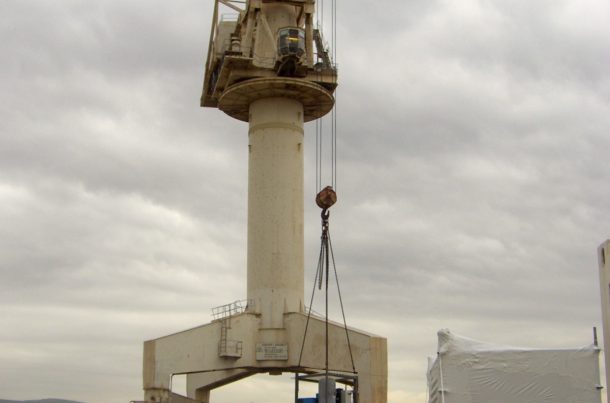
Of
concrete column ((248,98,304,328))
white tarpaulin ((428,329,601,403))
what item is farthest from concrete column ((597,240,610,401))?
concrete column ((248,98,304,328))

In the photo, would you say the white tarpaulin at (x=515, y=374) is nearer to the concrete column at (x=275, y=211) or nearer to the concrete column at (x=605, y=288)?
the concrete column at (x=605, y=288)

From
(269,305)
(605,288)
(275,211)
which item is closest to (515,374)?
(605,288)

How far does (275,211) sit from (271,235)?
143 centimetres

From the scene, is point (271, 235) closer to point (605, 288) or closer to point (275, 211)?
point (275, 211)

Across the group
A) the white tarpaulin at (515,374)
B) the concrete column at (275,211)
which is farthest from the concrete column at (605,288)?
the concrete column at (275,211)

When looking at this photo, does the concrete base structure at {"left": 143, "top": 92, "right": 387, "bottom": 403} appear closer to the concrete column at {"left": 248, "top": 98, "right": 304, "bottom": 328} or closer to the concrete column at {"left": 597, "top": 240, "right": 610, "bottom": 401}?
the concrete column at {"left": 248, "top": 98, "right": 304, "bottom": 328}

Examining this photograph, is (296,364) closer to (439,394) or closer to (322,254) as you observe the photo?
(322,254)

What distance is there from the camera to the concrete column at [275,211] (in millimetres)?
53500

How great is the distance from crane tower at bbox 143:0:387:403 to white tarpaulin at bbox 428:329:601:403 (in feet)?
58.4

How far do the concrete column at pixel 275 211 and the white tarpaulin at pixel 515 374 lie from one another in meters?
22.8

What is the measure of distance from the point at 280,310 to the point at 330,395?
67.2 ft

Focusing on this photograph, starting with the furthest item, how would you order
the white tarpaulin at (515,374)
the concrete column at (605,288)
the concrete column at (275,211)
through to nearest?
1. the concrete column at (275,211)
2. the white tarpaulin at (515,374)
3. the concrete column at (605,288)

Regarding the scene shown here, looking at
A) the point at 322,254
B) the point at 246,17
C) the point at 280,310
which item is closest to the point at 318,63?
the point at 246,17

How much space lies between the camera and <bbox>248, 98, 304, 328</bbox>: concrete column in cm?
5350
